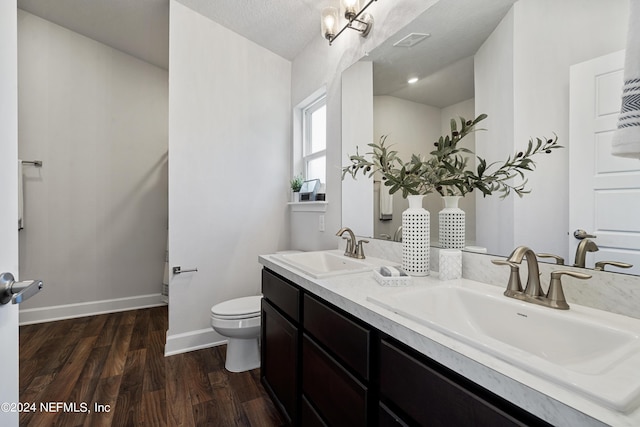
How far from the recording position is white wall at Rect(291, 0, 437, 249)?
61.2 inches

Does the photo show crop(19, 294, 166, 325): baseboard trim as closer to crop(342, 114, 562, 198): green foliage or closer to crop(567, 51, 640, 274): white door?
crop(342, 114, 562, 198): green foliage

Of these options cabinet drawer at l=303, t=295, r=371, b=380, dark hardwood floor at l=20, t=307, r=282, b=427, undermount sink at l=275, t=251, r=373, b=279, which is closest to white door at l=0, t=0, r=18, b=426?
cabinet drawer at l=303, t=295, r=371, b=380

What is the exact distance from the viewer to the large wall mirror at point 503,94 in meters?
0.84

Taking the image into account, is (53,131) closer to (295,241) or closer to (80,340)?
(80,340)

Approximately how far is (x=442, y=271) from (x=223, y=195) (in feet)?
6.39

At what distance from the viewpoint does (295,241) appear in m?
2.74

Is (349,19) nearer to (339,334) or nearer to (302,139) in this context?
(302,139)

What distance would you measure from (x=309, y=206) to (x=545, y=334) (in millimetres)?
1873

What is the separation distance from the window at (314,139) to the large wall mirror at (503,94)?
0.84 metres

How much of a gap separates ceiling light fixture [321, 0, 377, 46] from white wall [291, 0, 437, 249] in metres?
0.05

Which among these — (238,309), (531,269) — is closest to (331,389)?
(531,269)

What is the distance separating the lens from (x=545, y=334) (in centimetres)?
76

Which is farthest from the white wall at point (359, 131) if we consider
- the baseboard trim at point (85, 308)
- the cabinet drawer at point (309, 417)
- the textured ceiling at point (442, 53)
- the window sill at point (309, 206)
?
the baseboard trim at point (85, 308)

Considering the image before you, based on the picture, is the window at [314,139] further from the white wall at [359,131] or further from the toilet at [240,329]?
the toilet at [240,329]
